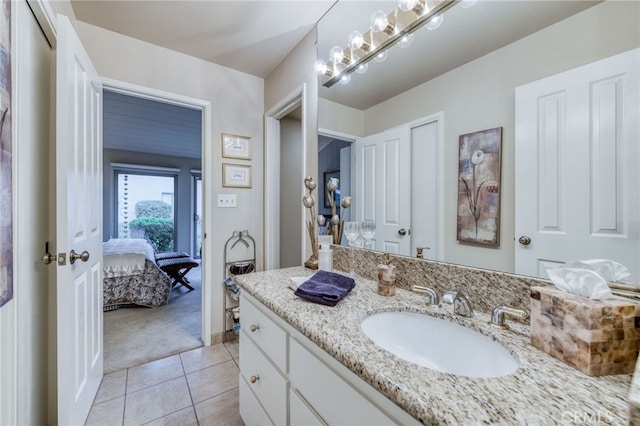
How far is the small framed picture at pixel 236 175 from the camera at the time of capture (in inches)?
93.6

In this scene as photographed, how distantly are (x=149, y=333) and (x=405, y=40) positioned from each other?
3.09 metres

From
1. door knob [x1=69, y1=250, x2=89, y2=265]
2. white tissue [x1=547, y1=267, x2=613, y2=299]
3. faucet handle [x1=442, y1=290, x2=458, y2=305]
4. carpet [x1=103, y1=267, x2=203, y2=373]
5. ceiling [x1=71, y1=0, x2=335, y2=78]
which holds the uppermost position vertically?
ceiling [x1=71, y1=0, x2=335, y2=78]

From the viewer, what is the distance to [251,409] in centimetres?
124

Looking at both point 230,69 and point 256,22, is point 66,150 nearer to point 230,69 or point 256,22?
point 256,22

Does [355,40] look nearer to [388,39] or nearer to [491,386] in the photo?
[388,39]

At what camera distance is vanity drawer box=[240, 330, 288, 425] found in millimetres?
964

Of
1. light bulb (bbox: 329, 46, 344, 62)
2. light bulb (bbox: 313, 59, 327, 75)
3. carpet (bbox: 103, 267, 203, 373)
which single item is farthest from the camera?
carpet (bbox: 103, 267, 203, 373)

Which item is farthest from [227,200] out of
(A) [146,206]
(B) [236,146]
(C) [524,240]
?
(A) [146,206]

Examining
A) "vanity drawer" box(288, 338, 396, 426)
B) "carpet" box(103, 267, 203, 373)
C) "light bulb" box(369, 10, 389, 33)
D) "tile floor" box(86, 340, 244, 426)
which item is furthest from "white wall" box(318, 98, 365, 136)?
"carpet" box(103, 267, 203, 373)

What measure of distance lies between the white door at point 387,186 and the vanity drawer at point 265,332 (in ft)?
2.07

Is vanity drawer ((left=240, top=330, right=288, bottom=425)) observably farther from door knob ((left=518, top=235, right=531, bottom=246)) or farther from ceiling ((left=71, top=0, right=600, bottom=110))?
ceiling ((left=71, top=0, right=600, bottom=110))

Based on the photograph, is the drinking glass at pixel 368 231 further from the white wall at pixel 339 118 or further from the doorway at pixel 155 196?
the doorway at pixel 155 196

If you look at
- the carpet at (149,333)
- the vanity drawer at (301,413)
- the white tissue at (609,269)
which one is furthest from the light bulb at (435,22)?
the carpet at (149,333)

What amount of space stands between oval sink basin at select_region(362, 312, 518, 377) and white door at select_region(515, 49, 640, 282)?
0.92ft
